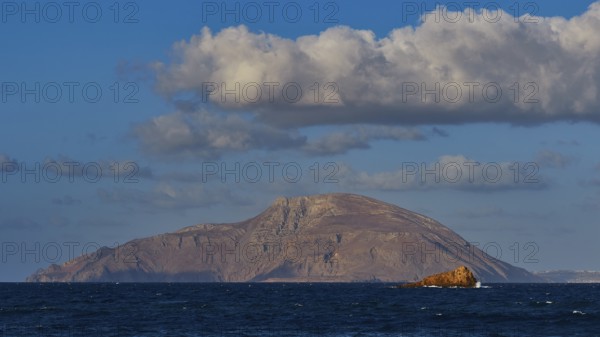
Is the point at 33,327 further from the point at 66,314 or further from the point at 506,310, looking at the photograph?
the point at 506,310

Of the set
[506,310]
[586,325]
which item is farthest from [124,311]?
[586,325]

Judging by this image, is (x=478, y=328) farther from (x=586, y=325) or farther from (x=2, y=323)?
(x=2, y=323)

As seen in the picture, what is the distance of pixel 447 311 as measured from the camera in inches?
6270

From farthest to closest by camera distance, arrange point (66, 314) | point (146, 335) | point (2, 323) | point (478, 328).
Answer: point (66, 314), point (2, 323), point (478, 328), point (146, 335)

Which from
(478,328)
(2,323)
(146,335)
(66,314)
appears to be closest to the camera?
(146,335)

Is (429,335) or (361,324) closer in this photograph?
(429,335)

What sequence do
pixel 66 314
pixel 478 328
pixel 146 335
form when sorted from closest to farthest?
1. pixel 146 335
2. pixel 478 328
3. pixel 66 314

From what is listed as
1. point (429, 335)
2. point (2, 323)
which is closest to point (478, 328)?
point (429, 335)

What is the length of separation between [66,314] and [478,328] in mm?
69044

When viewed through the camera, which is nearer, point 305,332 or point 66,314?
point 305,332

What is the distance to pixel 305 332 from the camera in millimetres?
119000

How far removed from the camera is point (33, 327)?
128 metres

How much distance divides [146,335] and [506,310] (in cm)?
7259

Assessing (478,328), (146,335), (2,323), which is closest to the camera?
(146,335)
